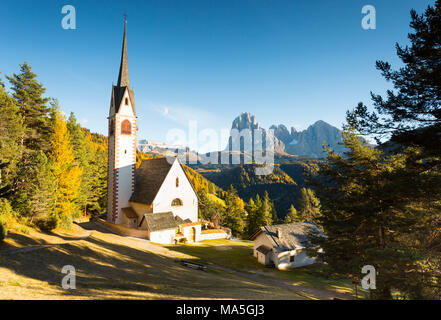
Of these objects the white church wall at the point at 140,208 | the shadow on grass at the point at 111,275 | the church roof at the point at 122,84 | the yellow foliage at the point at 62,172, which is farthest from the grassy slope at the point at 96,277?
the church roof at the point at 122,84

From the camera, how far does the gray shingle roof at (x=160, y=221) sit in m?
31.1

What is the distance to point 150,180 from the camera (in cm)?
3697

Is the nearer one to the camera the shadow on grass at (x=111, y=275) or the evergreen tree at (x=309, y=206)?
the shadow on grass at (x=111, y=275)

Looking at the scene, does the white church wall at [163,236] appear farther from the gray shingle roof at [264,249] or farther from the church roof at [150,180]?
the gray shingle roof at [264,249]

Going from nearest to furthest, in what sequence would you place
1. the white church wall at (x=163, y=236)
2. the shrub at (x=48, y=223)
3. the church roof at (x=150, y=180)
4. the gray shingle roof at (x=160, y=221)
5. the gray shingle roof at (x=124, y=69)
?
the shrub at (x=48, y=223) → the white church wall at (x=163, y=236) → the gray shingle roof at (x=160, y=221) → the church roof at (x=150, y=180) → the gray shingle roof at (x=124, y=69)

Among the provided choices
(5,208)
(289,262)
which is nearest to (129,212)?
(5,208)

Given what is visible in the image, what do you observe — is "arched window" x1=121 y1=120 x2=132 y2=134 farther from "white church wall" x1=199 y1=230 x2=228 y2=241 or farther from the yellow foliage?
"white church wall" x1=199 y1=230 x2=228 y2=241

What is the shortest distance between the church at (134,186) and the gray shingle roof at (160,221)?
0.15 m

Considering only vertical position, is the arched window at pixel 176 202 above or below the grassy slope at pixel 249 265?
above

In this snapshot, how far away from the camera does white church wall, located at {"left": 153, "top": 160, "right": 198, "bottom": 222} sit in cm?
3412

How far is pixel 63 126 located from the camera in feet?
90.4

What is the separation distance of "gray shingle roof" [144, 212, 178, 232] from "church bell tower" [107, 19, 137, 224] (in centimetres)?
703

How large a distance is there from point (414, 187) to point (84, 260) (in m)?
19.6

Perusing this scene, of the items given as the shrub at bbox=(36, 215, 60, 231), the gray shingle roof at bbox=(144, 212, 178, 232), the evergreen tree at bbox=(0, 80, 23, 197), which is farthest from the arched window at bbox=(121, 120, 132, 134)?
the shrub at bbox=(36, 215, 60, 231)
